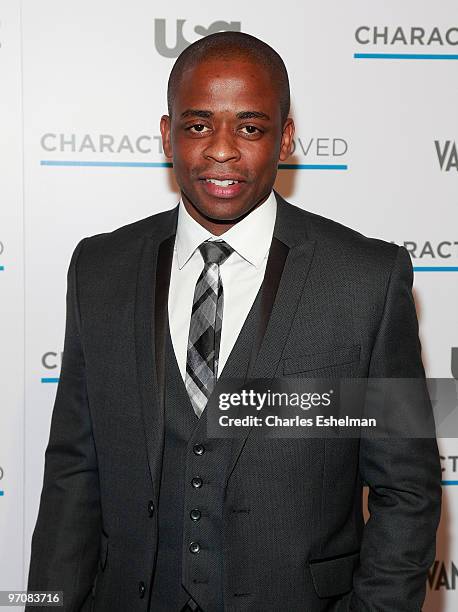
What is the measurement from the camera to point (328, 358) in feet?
4.36

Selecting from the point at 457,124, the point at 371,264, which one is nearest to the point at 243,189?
the point at 371,264

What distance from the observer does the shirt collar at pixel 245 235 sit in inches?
54.8

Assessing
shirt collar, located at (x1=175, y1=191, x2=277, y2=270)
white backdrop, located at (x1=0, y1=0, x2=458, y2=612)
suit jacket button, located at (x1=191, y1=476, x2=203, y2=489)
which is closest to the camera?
suit jacket button, located at (x1=191, y1=476, x2=203, y2=489)

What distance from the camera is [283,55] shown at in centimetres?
188

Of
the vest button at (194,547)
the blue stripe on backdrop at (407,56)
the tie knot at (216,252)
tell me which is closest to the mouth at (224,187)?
the tie knot at (216,252)

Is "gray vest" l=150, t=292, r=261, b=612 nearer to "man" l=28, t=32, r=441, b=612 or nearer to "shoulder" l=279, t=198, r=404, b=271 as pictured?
"man" l=28, t=32, r=441, b=612

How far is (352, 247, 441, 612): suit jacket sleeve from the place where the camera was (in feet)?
4.29

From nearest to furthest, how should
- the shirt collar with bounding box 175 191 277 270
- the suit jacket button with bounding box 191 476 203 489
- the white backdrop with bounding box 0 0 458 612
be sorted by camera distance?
1. the suit jacket button with bounding box 191 476 203 489
2. the shirt collar with bounding box 175 191 277 270
3. the white backdrop with bounding box 0 0 458 612

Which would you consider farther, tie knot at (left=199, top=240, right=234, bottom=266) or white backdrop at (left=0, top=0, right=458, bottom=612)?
white backdrop at (left=0, top=0, right=458, bottom=612)

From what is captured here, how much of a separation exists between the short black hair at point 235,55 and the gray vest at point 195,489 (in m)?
0.41

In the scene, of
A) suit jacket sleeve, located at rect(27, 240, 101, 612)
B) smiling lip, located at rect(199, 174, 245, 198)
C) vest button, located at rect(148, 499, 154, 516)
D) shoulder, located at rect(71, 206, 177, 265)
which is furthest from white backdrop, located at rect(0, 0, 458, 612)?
vest button, located at rect(148, 499, 154, 516)

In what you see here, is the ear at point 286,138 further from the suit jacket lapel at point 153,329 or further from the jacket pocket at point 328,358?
the jacket pocket at point 328,358

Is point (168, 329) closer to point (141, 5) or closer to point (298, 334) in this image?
point (298, 334)

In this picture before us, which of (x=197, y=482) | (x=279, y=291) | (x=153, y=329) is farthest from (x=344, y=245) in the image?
(x=197, y=482)
